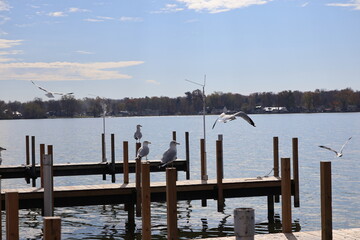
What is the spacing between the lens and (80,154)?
7612cm

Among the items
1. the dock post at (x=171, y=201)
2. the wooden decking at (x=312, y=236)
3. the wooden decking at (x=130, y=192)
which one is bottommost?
the wooden decking at (x=312, y=236)

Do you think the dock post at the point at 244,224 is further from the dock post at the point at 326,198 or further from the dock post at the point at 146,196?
the dock post at the point at 146,196

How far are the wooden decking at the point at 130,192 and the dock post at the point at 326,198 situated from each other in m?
8.21

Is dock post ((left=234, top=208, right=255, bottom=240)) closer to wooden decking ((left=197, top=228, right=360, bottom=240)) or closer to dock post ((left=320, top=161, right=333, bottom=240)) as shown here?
dock post ((left=320, top=161, right=333, bottom=240))

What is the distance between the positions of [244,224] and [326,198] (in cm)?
601

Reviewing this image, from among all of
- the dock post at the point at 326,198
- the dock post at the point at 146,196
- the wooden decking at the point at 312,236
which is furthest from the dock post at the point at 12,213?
the dock post at the point at 326,198

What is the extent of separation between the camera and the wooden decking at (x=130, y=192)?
20156mm

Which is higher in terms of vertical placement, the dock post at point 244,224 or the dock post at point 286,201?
the dock post at point 244,224

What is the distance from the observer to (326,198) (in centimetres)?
1327

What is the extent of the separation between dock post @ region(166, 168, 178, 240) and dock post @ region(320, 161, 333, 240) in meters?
3.03

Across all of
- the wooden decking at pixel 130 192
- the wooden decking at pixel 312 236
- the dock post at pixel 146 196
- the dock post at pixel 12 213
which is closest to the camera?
the dock post at pixel 12 213

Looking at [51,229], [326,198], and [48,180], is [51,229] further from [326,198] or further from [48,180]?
[326,198]

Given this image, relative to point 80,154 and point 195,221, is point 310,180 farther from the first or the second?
point 80,154

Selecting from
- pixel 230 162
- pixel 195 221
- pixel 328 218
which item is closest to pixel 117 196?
pixel 195 221
